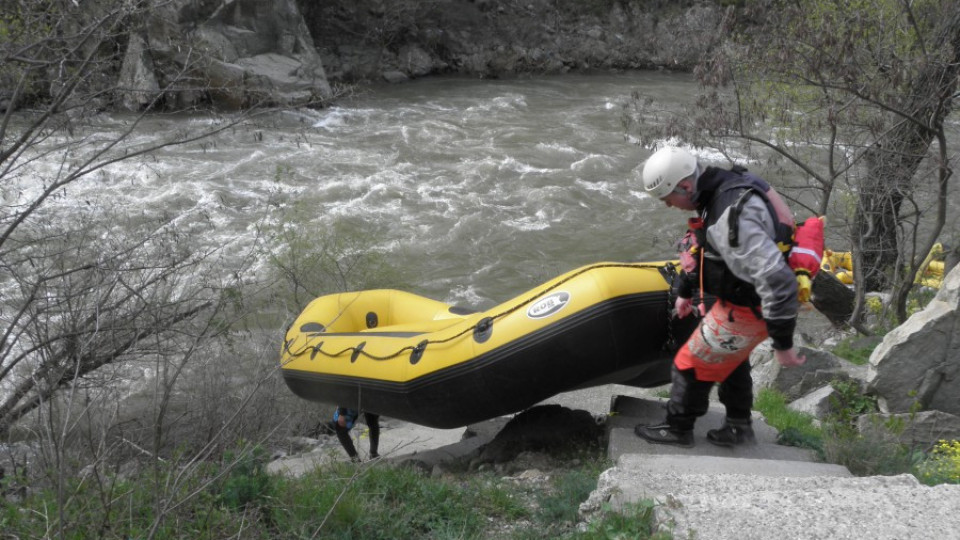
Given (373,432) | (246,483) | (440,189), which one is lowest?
(440,189)

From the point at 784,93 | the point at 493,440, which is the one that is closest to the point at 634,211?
the point at 784,93

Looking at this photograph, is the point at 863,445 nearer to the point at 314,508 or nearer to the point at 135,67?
the point at 314,508

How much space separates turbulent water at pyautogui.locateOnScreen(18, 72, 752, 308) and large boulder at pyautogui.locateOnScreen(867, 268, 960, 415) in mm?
4541

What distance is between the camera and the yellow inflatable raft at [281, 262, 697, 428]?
4.48 meters

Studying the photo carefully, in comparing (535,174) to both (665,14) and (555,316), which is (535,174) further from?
(665,14)

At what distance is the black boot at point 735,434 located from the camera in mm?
4492

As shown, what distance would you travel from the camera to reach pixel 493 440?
541 centimetres

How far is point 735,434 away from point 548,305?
1.18 m

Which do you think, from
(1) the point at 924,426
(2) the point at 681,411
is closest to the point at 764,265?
(2) the point at 681,411

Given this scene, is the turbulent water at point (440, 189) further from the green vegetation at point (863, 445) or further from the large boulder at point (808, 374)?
the green vegetation at point (863, 445)

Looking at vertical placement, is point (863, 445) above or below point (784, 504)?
below

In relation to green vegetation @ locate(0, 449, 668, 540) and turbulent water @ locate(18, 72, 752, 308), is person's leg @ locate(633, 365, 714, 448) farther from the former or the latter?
turbulent water @ locate(18, 72, 752, 308)

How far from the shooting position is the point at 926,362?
16.8 feet

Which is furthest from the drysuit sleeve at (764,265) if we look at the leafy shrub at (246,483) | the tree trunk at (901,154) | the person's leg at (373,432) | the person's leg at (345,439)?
the tree trunk at (901,154)
